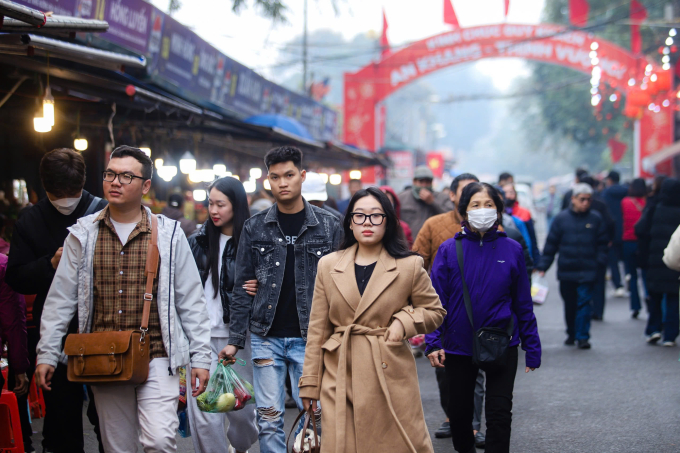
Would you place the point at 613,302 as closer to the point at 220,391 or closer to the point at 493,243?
the point at 493,243

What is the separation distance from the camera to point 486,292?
5.12 metres

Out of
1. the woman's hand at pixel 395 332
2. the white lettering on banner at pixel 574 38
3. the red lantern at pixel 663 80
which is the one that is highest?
the white lettering on banner at pixel 574 38

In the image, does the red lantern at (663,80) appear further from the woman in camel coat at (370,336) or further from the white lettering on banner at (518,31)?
the woman in camel coat at (370,336)

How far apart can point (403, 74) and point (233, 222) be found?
2201cm

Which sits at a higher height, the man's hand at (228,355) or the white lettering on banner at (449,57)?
the white lettering on banner at (449,57)

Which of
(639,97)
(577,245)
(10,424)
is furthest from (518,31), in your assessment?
(10,424)

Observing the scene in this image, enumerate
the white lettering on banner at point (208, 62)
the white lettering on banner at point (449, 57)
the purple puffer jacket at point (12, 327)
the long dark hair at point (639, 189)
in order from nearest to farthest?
1. the purple puffer jacket at point (12, 327)
2. the long dark hair at point (639, 189)
3. the white lettering on banner at point (208, 62)
4. the white lettering on banner at point (449, 57)

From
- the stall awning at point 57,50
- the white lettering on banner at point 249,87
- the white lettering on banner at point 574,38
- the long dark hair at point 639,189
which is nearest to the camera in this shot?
the stall awning at point 57,50

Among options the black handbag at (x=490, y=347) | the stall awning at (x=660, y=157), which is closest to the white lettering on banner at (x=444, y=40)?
the stall awning at (x=660, y=157)

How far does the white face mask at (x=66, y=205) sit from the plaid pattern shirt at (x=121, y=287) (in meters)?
0.80

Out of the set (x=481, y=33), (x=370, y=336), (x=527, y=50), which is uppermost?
(x=481, y=33)

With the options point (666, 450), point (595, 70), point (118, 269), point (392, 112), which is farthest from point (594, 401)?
point (392, 112)

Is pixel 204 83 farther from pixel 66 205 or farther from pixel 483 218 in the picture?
pixel 483 218

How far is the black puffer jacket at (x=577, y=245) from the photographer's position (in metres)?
10.1
